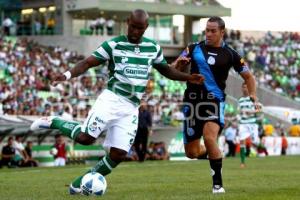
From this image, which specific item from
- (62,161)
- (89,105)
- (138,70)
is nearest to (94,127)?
(138,70)

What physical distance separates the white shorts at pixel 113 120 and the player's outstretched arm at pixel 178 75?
89cm

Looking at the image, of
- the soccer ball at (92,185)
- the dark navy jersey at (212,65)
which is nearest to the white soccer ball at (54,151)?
the dark navy jersey at (212,65)

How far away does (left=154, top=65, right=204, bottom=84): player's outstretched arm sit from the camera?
Answer: 469 inches

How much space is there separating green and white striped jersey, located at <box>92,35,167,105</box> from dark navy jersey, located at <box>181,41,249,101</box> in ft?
4.50

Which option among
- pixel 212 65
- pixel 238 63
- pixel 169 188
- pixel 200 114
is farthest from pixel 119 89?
pixel 169 188

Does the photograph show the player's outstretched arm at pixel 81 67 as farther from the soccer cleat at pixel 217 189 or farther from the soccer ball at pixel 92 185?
the soccer cleat at pixel 217 189

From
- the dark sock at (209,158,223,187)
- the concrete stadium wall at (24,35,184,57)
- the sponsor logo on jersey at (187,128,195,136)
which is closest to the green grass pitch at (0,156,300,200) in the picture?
the dark sock at (209,158,223,187)

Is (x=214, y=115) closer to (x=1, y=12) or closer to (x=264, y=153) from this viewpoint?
(x=264, y=153)

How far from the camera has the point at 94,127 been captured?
1118cm

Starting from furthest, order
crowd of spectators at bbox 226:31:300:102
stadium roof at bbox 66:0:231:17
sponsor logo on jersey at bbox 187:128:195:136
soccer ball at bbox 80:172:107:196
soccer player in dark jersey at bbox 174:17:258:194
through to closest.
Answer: crowd of spectators at bbox 226:31:300:102 → stadium roof at bbox 66:0:231:17 → sponsor logo on jersey at bbox 187:128:195:136 → soccer player in dark jersey at bbox 174:17:258:194 → soccer ball at bbox 80:172:107:196

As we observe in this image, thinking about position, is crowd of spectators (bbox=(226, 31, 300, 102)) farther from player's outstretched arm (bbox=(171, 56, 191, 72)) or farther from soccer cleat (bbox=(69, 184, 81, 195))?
soccer cleat (bbox=(69, 184, 81, 195))

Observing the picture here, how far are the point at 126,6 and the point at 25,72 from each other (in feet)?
44.2

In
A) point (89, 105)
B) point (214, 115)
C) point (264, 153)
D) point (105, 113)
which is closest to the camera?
point (105, 113)

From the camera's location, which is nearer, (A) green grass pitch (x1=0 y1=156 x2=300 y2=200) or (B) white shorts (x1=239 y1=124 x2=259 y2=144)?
(A) green grass pitch (x1=0 y1=156 x2=300 y2=200)
